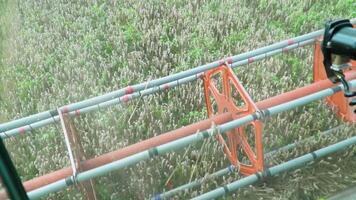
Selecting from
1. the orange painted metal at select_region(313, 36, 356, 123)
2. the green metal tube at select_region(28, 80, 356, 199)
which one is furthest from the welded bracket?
the orange painted metal at select_region(313, 36, 356, 123)

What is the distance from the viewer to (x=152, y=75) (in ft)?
15.5

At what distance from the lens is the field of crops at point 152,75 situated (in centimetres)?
362

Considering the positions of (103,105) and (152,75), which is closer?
(103,105)

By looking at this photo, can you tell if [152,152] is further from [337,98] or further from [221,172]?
[337,98]

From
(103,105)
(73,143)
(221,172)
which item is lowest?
(221,172)

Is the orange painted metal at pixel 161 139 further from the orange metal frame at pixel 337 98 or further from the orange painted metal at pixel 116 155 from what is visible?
the orange metal frame at pixel 337 98

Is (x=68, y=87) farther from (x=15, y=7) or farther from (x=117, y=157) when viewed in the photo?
(x=15, y=7)

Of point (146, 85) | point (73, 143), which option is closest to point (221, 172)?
point (146, 85)

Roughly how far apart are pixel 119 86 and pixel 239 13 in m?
1.82

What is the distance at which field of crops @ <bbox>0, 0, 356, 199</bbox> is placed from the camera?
3.62m

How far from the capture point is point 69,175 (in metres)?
2.85

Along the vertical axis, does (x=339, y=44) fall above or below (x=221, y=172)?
above

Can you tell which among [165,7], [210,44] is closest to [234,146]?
[210,44]

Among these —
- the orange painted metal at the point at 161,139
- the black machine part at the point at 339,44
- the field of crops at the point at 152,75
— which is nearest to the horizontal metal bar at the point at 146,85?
the orange painted metal at the point at 161,139
